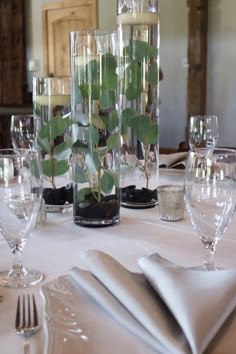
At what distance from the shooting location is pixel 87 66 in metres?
1.05

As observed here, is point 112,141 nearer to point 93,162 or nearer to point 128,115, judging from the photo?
point 93,162

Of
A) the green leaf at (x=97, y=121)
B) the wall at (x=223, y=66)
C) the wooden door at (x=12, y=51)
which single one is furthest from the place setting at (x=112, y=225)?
the wooden door at (x=12, y=51)

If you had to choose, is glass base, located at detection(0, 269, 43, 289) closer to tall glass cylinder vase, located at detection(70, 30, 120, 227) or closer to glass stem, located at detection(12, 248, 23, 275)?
glass stem, located at detection(12, 248, 23, 275)

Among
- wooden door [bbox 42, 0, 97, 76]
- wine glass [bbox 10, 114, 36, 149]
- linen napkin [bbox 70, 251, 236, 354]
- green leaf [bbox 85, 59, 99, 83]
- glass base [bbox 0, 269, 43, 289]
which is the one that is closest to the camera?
linen napkin [bbox 70, 251, 236, 354]

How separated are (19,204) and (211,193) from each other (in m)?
0.31

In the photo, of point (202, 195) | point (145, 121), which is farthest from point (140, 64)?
point (202, 195)

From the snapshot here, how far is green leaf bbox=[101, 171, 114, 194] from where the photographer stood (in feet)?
3.49

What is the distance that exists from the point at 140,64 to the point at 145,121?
5.9 inches

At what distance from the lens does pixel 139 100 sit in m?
1.25

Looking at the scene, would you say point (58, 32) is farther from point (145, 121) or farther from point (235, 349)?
point (235, 349)

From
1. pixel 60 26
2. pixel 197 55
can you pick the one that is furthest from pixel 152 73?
pixel 60 26

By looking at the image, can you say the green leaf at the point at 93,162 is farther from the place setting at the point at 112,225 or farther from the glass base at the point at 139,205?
the glass base at the point at 139,205

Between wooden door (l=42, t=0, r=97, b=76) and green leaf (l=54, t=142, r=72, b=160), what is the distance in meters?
4.84

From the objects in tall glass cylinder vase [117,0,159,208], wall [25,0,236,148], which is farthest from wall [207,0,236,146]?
tall glass cylinder vase [117,0,159,208]
